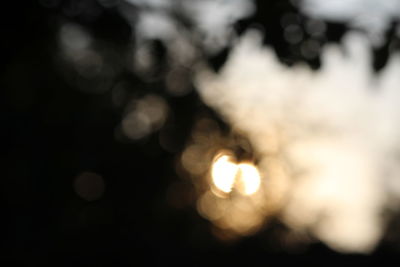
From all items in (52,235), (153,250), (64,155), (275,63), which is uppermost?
(153,250)

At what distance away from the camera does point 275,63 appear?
3057 millimetres

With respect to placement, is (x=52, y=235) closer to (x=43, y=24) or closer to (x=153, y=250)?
(x=153, y=250)

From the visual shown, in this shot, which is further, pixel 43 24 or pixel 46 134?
pixel 46 134

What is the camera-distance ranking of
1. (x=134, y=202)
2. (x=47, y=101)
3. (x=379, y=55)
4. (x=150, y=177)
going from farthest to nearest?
(x=150, y=177) → (x=134, y=202) → (x=47, y=101) → (x=379, y=55)

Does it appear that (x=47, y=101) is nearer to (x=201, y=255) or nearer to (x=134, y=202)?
(x=134, y=202)

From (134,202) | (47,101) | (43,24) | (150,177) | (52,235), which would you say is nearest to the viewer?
(43,24)

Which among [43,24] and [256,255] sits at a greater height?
[256,255]

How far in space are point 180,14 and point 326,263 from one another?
1623 cm

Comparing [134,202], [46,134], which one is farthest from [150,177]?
[46,134]

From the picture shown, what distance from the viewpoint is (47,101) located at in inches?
160

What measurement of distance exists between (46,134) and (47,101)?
309 centimetres

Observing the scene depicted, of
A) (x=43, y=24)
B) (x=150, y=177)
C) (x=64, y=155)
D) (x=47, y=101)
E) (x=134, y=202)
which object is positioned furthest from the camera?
(x=150, y=177)

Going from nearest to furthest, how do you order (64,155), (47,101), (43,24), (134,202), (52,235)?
(43,24), (47,101), (64,155), (52,235), (134,202)

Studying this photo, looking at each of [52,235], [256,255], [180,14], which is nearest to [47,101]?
[180,14]
